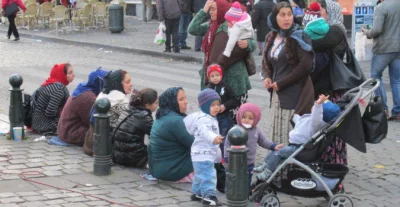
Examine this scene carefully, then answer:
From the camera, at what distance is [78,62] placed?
59.3ft

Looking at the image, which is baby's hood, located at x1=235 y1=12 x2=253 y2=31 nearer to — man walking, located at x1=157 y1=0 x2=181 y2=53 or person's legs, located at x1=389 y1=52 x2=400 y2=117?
person's legs, located at x1=389 y1=52 x2=400 y2=117

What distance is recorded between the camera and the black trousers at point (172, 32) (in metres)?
19.0

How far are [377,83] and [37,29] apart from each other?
22446 mm

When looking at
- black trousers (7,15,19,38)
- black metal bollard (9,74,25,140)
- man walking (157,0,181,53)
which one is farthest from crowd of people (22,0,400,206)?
black trousers (7,15,19,38)

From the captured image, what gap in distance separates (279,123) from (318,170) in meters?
0.96

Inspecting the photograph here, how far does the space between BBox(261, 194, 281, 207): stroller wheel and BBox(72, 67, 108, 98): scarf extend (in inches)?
126

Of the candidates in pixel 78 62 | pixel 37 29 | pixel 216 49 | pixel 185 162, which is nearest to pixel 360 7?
pixel 78 62

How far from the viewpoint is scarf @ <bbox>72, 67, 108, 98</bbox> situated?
8922 millimetres

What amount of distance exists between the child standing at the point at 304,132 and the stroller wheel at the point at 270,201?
0.22 m

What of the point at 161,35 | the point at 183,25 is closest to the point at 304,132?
the point at 161,35

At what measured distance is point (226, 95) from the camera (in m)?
8.08

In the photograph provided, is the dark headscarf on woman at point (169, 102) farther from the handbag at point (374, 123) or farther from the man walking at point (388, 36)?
the man walking at point (388, 36)

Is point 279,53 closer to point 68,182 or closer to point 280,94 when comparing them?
point 280,94

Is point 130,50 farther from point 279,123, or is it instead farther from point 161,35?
point 279,123
